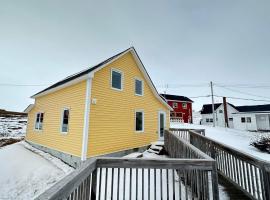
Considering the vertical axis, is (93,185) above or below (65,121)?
below

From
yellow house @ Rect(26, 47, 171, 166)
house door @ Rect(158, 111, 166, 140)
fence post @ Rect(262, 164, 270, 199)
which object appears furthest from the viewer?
house door @ Rect(158, 111, 166, 140)

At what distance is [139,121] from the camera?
11445mm

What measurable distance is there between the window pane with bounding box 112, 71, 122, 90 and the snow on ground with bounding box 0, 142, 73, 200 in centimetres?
537

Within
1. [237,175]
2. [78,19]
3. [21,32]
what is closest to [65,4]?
[78,19]

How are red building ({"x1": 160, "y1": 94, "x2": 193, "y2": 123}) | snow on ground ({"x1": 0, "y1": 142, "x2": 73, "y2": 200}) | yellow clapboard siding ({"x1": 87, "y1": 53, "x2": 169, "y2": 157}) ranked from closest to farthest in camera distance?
snow on ground ({"x1": 0, "y1": 142, "x2": 73, "y2": 200})
yellow clapboard siding ({"x1": 87, "y1": 53, "x2": 169, "y2": 157})
red building ({"x1": 160, "y1": 94, "x2": 193, "y2": 123})

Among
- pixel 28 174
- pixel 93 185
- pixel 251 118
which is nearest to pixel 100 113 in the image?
pixel 28 174

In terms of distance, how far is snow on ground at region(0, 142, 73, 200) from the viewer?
6.95m

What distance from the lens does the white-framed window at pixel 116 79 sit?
9844mm

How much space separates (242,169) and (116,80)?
7.83 m

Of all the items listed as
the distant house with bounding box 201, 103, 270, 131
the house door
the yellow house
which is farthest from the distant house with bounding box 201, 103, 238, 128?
the yellow house

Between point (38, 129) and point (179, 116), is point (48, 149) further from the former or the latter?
point (179, 116)

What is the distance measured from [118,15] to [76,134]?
1151 cm

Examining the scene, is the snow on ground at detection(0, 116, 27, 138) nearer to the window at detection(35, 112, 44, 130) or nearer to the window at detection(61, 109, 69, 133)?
the window at detection(35, 112, 44, 130)

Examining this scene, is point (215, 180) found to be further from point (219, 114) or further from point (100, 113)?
point (219, 114)
